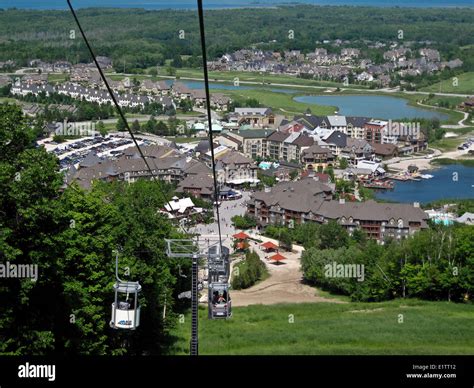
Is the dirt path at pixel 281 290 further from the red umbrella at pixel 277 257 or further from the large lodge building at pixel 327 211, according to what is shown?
the large lodge building at pixel 327 211

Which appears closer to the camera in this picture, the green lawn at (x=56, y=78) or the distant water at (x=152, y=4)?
the green lawn at (x=56, y=78)

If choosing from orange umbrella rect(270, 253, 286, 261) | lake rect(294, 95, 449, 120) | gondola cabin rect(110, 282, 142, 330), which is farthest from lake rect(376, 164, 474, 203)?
gondola cabin rect(110, 282, 142, 330)

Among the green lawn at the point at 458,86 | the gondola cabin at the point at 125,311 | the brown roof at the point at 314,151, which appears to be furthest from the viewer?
the green lawn at the point at 458,86

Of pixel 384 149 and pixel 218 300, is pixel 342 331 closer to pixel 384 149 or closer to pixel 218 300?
pixel 218 300

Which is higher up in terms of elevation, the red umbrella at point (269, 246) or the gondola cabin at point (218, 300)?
the gondola cabin at point (218, 300)

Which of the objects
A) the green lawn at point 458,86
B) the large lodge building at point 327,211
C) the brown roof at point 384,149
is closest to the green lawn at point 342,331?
the large lodge building at point 327,211

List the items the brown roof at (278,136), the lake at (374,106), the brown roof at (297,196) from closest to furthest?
the brown roof at (297,196)
the brown roof at (278,136)
the lake at (374,106)

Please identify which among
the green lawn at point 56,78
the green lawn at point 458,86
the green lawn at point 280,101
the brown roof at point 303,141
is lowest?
the green lawn at point 458,86
